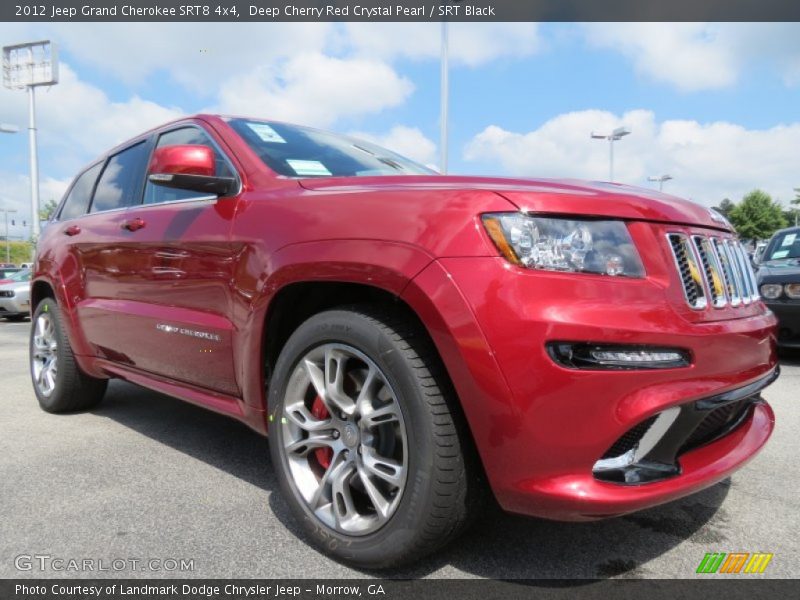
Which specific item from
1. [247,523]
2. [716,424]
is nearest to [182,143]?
[247,523]

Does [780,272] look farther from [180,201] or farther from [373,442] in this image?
[180,201]

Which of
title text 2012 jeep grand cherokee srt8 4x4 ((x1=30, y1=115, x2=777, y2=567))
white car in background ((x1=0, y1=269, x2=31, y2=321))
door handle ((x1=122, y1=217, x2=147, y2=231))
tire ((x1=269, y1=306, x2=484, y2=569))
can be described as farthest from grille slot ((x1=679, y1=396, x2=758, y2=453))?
white car in background ((x1=0, y1=269, x2=31, y2=321))

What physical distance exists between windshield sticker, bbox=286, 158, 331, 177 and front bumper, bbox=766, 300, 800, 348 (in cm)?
483

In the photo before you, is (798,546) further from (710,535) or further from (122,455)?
(122,455)

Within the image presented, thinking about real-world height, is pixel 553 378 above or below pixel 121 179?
below

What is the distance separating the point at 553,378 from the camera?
1.67 m

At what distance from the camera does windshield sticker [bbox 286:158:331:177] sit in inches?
106

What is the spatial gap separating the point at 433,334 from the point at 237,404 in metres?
1.12

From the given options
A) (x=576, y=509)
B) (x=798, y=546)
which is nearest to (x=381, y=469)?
(x=576, y=509)

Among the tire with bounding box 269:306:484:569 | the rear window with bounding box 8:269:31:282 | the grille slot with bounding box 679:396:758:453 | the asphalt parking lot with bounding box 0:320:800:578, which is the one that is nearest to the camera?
the tire with bounding box 269:306:484:569

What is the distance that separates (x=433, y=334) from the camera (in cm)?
182

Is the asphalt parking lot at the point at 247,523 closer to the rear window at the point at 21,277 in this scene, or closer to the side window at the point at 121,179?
the side window at the point at 121,179

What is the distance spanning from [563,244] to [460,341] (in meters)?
0.41

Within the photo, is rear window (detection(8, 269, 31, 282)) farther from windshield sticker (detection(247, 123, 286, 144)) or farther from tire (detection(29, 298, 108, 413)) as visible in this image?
windshield sticker (detection(247, 123, 286, 144))
